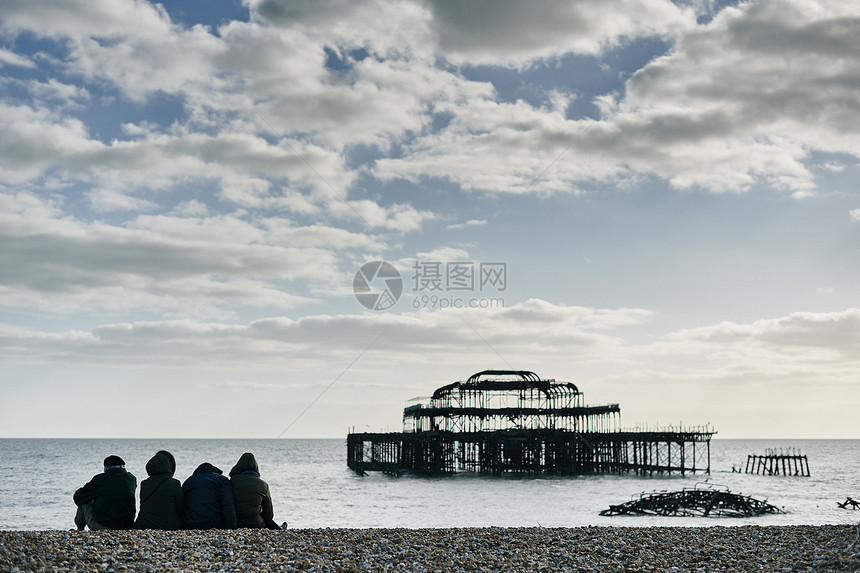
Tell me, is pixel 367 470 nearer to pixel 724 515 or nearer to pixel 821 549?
pixel 724 515

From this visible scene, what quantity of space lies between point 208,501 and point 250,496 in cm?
68

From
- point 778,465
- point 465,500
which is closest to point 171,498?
point 465,500

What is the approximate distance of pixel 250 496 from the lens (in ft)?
40.5

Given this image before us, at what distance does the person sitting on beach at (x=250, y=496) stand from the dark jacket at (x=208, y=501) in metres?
0.24

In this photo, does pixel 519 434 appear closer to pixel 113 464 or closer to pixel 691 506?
pixel 691 506

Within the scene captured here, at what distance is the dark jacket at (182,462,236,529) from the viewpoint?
11.9 metres

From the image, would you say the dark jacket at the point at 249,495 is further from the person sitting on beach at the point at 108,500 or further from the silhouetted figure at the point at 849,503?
the silhouetted figure at the point at 849,503

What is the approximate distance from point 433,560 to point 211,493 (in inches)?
145

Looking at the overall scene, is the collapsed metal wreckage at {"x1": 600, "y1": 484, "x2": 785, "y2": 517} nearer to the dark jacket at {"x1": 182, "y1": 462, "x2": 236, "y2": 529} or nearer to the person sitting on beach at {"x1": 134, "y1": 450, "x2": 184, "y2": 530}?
the dark jacket at {"x1": 182, "y1": 462, "x2": 236, "y2": 529}

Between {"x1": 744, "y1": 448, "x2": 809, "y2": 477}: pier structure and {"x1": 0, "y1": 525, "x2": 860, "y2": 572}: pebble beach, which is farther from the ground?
{"x1": 0, "y1": 525, "x2": 860, "y2": 572}: pebble beach

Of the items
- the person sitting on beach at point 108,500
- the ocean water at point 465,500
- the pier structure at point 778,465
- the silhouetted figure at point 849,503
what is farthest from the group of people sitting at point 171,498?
the pier structure at point 778,465

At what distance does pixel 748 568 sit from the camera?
433 inches

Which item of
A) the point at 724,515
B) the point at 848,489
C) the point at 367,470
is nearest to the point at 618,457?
the point at 848,489

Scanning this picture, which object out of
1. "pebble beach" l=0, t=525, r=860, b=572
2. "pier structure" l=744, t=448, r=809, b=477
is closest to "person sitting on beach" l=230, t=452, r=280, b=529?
"pebble beach" l=0, t=525, r=860, b=572
